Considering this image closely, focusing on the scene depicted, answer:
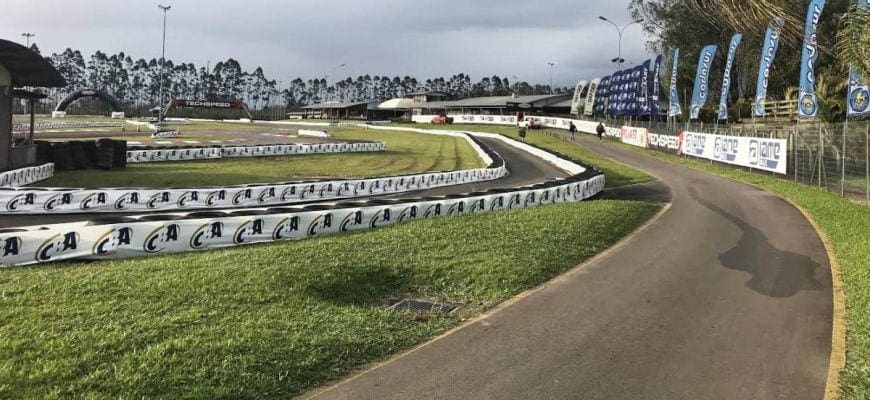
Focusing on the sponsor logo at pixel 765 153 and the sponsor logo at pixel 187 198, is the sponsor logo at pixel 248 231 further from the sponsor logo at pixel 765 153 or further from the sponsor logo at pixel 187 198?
the sponsor logo at pixel 765 153

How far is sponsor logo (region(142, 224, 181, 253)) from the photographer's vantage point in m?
11.2

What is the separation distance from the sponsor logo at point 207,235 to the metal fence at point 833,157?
16.4 metres

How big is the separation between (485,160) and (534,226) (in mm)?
23698

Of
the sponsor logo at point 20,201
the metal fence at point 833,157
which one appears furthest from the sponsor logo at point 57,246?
the metal fence at point 833,157

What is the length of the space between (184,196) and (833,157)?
20.8m

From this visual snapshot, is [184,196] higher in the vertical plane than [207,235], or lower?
higher

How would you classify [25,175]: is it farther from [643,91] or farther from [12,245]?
[643,91]

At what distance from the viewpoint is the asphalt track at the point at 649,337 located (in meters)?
5.64

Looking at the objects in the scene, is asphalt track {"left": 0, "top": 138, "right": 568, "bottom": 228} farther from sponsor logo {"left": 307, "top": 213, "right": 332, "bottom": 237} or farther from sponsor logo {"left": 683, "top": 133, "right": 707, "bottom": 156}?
sponsor logo {"left": 683, "top": 133, "right": 707, "bottom": 156}

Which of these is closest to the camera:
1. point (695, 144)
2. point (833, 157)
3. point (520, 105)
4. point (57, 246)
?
point (57, 246)

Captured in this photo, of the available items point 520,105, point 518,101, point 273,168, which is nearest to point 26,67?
point 273,168

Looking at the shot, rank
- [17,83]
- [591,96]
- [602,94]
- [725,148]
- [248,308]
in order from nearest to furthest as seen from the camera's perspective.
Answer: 1. [248,308]
2. [17,83]
3. [725,148]
4. [602,94]
5. [591,96]

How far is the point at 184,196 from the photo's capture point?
735 inches

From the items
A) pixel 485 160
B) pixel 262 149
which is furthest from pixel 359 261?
pixel 262 149
